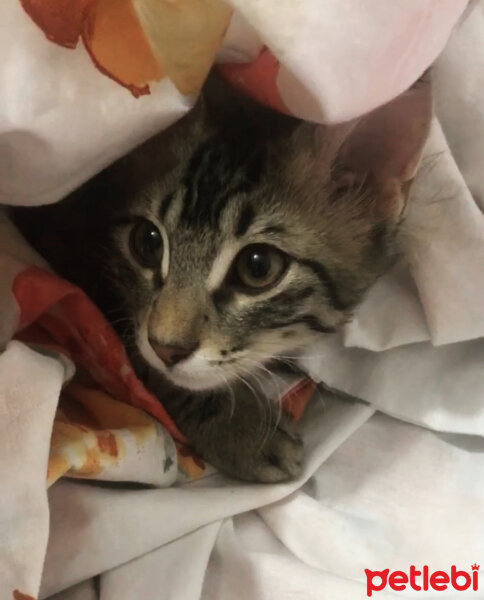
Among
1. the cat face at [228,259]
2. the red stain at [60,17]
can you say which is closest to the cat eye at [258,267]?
the cat face at [228,259]

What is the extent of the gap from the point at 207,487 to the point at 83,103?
0.39 metres

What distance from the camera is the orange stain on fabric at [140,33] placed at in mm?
529

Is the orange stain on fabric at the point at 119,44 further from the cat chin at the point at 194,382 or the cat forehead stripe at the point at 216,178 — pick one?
the cat chin at the point at 194,382

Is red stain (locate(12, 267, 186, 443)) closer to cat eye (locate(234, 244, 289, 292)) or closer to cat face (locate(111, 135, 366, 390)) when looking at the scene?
cat face (locate(111, 135, 366, 390))

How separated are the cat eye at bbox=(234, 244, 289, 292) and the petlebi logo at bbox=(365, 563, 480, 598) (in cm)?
29

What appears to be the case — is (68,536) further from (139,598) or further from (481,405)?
(481,405)

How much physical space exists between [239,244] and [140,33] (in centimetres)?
22

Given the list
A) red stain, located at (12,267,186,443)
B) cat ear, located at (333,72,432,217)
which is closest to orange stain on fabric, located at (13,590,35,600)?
red stain, located at (12,267,186,443)

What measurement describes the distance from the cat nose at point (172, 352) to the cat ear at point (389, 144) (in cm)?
24

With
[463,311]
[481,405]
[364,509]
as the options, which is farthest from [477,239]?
[364,509]

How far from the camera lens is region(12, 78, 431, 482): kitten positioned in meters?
0.69

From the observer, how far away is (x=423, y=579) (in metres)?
0.73

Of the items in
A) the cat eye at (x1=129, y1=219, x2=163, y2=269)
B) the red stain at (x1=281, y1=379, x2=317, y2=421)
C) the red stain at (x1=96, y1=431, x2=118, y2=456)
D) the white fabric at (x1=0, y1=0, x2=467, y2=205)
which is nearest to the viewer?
the white fabric at (x1=0, y1=0, x2=467, y2=205)

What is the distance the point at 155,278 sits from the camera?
29.0 inches
